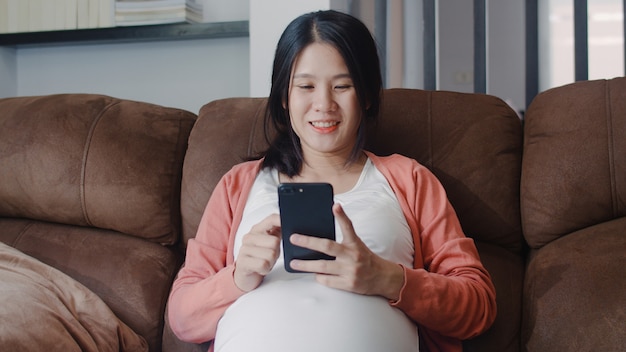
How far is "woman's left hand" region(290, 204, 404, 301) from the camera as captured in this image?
0.95m

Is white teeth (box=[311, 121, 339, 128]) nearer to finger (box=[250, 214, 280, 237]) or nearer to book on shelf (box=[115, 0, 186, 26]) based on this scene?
finger (box=[250, 214, 280, 237])

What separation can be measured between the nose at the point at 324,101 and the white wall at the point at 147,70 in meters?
1.35

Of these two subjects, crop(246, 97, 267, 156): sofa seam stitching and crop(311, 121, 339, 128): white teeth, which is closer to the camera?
crop(311, 121, 339, 128): white teeth

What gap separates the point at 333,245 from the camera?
3.14ft

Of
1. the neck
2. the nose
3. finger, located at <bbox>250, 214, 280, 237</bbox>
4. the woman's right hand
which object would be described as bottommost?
the woman's right hand

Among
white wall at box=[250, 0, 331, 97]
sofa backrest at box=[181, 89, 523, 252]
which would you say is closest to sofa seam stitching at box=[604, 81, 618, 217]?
sofa backrest at box=[181, 89, 523, 252]

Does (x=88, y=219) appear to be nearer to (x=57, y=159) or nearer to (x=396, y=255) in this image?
(x=57, y=159)

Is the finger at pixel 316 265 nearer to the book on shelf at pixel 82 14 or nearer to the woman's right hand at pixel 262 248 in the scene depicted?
the woman's right hand at pixel 262 248

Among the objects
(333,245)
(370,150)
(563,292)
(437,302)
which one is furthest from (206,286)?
(563,292)

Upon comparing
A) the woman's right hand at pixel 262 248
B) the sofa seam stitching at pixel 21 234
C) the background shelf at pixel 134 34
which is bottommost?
the sofa seam stitching at pixel 21 234

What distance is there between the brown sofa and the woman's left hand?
0.28 m

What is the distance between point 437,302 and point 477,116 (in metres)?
0.53

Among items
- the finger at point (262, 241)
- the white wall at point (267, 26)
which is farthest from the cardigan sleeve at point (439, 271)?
the white wall at point (267, 26)

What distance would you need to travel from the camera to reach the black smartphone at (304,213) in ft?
3.03
